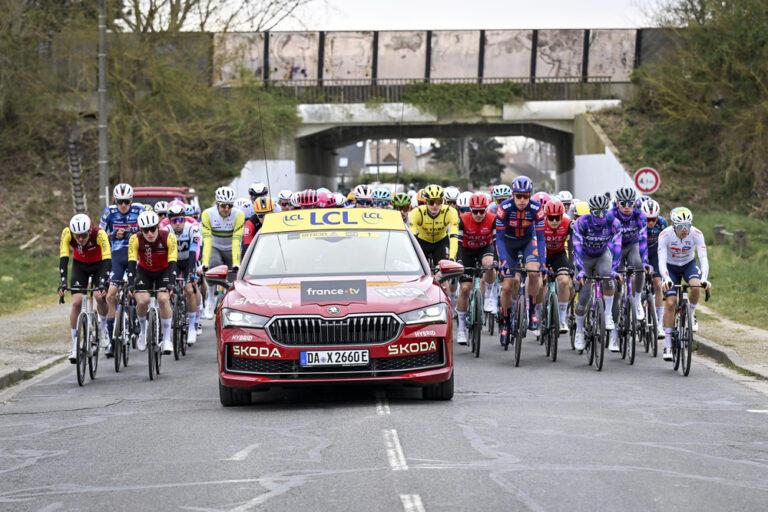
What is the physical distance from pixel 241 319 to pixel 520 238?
5.89 m

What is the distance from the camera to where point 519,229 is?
15.5 metres

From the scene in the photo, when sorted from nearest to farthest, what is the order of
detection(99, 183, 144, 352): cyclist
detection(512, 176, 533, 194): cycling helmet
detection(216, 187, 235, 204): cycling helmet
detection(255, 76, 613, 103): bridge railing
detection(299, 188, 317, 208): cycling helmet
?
detection(512, 176, 533, 194): cycling helmet < detection(99, 183, 144, 352): cyclist < detection(299, 188, 317, 208): cycling helmet < detection(216, 187, 235, 204): cycling helmet < detection(255, 76, 613, 103): bridge railing

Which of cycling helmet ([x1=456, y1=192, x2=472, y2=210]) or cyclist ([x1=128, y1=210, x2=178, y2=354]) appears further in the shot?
cycling helmet ([x1=456, y1=192, x2=472, y2=210])

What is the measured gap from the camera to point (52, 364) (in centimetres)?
1591

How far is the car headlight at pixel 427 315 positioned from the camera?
10383mm

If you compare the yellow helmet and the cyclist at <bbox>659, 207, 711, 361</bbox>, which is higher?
the yellow helmet

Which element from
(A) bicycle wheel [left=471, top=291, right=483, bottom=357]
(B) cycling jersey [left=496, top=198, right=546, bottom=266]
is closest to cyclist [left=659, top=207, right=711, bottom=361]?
(B) cycling jersey [left=496, top=198, right=546, bottom=266]

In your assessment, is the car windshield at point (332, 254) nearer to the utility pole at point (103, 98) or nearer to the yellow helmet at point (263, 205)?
the yellow helmet at point (263, 205)

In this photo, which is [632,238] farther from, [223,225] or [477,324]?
[223,225]

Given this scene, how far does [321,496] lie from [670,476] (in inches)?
84.5

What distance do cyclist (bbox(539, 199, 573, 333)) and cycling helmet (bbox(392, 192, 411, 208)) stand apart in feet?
8.69

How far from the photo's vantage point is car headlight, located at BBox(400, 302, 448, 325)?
34.1 ft

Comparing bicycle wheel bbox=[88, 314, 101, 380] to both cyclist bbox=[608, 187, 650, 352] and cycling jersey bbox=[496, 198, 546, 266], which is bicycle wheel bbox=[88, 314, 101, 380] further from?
cyclist bbox=[608, 187, 650, 352]

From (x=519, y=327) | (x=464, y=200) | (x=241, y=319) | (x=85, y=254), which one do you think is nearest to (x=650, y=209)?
(x=464, y=200)
